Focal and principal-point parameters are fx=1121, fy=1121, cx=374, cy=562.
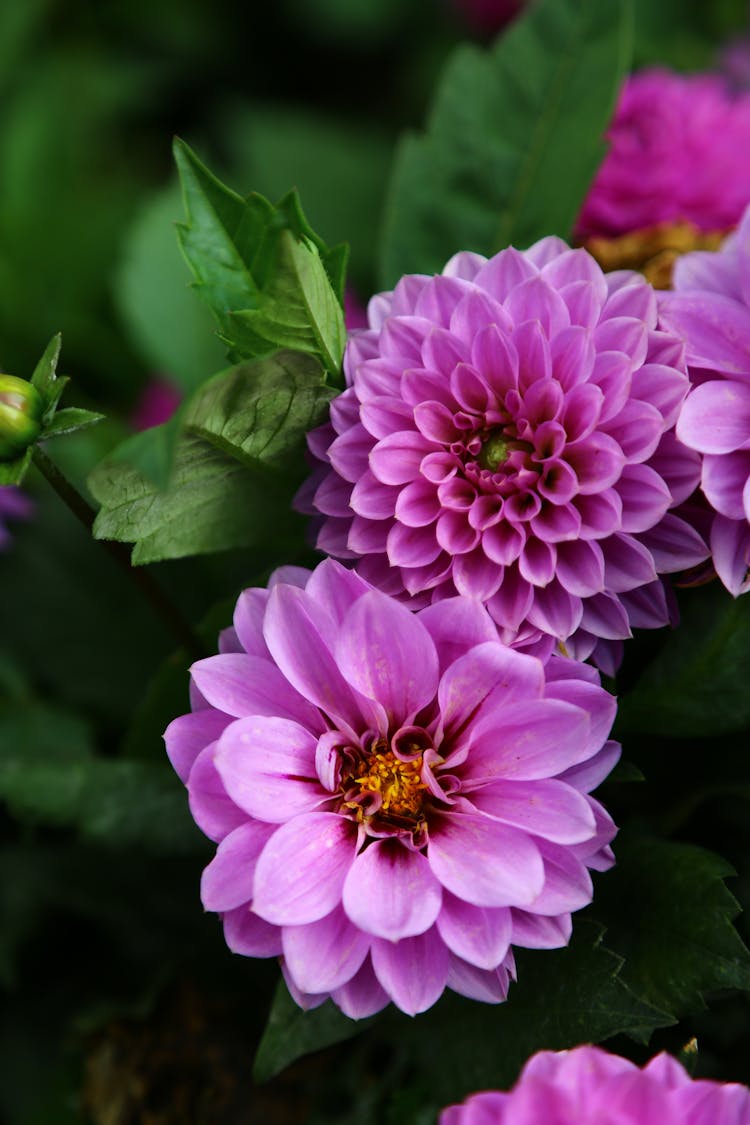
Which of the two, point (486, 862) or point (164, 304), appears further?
point (164, 304)

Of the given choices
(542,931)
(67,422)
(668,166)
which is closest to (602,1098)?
(542,931)

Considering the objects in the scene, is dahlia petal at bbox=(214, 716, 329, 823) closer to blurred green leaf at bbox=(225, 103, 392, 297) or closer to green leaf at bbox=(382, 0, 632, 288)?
green leaf at bbox=(382, 0, 632, 288)

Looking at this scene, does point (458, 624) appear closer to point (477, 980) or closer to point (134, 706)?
point (477, 980)

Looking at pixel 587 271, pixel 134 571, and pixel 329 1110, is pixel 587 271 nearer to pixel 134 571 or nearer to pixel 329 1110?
pixel 134 571

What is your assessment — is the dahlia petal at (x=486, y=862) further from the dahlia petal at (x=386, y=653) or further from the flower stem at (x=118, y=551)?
the flower stem at (x=118, y=551)

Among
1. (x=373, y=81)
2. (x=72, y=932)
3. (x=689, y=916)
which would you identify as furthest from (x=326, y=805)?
(x=373, y=81)

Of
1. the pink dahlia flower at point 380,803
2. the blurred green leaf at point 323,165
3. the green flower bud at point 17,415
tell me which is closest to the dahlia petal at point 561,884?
the pink dahlia flower at point 380,803

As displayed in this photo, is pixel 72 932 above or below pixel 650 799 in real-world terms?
below
